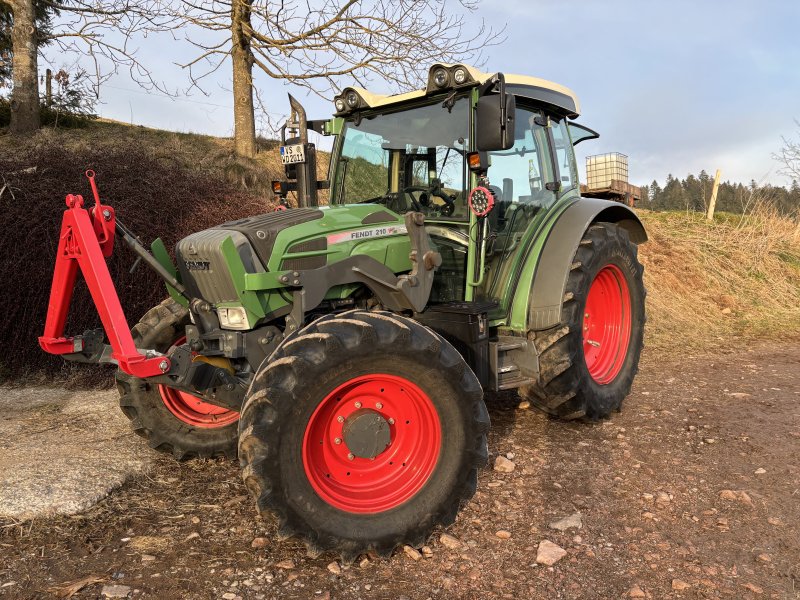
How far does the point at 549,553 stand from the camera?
2.64 metres

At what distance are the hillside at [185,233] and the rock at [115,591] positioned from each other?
3.52m

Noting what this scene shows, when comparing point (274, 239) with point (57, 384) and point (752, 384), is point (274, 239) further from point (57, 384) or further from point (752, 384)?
point (752, 384)

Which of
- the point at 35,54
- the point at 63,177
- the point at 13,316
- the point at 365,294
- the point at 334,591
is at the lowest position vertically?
the point at 334,591

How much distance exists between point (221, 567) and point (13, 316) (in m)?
4.29

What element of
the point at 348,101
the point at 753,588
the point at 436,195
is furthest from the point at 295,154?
the point at 753,588

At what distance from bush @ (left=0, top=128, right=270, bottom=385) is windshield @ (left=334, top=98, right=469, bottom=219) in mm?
2573

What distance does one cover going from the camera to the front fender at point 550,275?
3871 mm

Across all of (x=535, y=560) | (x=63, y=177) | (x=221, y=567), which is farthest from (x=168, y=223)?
(x=535, y=560)

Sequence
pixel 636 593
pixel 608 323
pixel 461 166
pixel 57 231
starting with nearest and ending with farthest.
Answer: pixel 636 593 → pixel 461 166 → pixel 608 323 → pixel 57 231

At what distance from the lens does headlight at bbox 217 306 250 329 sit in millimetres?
3141

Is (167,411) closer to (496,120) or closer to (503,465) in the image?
(503,465)

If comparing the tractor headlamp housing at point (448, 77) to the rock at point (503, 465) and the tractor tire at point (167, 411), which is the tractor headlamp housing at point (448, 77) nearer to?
the tractor tire at point (167, 411)

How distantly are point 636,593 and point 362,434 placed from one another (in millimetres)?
1287

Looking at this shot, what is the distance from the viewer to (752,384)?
5605 mm
